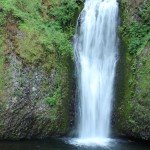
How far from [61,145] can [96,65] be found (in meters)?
3.04

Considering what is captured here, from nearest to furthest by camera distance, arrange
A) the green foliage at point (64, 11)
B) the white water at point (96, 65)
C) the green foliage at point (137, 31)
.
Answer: the white water at point (96, 65) → the green foliage at point (137, 31) → the green foliage at point (64, 11)

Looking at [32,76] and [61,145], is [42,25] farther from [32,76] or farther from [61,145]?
[61,145]

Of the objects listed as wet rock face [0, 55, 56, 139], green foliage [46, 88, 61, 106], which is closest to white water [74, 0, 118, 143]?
green foliage [46, 88, 61, 106]

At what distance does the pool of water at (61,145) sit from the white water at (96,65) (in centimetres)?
63

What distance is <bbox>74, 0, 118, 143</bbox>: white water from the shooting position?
1167 centimetres

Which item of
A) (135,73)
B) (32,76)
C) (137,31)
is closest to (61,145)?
(32,76)

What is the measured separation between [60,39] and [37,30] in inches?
33.1

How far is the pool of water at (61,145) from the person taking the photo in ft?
33.7

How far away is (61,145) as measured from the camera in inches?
416

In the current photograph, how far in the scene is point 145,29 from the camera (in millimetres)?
12336

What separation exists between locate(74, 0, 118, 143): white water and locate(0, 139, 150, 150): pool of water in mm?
629

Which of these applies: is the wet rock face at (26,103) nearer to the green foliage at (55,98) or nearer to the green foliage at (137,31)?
the green foliage at (55,98)

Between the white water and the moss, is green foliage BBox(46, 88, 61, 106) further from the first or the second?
the moss

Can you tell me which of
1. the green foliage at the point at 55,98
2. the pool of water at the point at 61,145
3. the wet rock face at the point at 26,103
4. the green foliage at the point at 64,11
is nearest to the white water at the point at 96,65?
the green foliage at the point at 64,11
